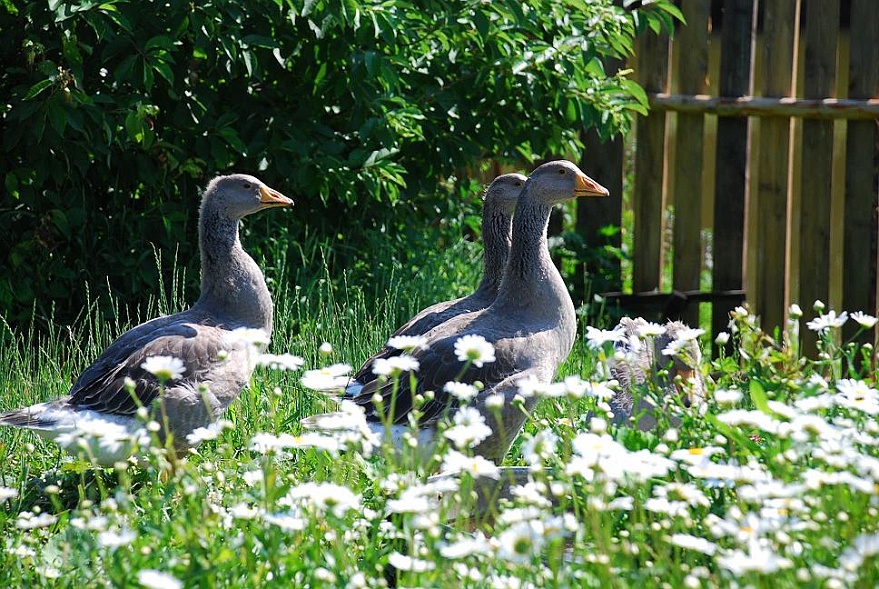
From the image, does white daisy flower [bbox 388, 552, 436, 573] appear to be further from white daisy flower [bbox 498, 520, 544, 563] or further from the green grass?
white daisy flower [bbox 498, 520, 544, 563]

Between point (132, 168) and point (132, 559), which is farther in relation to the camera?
point (132, 168)

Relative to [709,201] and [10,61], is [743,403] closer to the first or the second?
[10,61]

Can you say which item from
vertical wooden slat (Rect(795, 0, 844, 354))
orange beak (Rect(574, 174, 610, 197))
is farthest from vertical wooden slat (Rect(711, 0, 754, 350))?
orange beak (Rect(574, 174, 610, 197))

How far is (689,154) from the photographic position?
831 centimetres

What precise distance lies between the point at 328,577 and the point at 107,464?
7.48ft

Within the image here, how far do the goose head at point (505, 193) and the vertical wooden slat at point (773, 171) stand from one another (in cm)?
248

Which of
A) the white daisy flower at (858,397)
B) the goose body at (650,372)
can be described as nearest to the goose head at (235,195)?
the goose body at (650,372)

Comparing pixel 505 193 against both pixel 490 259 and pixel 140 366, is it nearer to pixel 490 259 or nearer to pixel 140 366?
pixel 490 259

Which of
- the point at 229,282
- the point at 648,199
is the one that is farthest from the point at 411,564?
the point at 648,199

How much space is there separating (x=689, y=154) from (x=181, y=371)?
16.8 ft

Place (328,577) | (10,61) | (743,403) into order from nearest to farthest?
(328,577)
(743,403)
(10,61)

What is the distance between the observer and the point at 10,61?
6695mm

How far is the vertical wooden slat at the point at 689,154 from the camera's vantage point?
8211 mm

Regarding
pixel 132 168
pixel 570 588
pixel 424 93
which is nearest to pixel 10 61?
pixel 132 168
